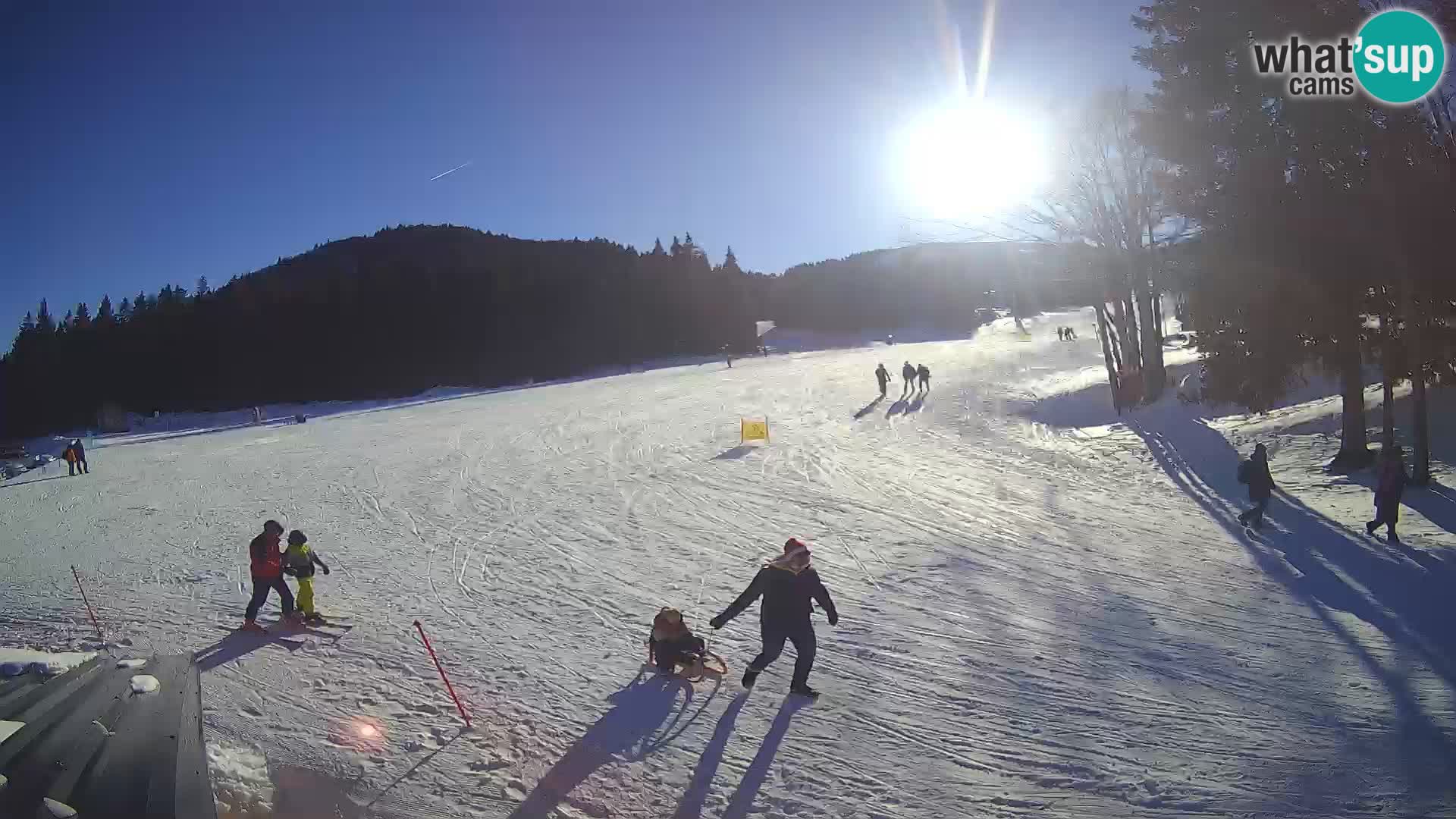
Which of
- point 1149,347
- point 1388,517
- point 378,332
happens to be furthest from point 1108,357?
point 378,332

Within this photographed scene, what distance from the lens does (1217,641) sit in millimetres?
7535

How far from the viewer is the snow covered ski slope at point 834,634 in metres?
5.25

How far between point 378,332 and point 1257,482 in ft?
245

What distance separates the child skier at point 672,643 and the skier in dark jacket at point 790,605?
29.5 inches

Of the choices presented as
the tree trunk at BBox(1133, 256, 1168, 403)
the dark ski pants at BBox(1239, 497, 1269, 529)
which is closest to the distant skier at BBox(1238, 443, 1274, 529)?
the dark ski pants at BBox(1239, 497, 1269, 529)

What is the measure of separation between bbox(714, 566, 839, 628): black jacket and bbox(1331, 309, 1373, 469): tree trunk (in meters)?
12.2

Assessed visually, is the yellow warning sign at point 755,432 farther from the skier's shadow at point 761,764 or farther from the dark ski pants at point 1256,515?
the skier's shadow at point 761,764

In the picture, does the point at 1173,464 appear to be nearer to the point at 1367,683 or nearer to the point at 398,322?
the point at 1367,683

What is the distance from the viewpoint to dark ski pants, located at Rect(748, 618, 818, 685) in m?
6.29

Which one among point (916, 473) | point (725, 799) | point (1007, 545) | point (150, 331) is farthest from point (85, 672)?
point (150, 331)

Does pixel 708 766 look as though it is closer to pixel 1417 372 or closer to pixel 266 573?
pixel 266 573

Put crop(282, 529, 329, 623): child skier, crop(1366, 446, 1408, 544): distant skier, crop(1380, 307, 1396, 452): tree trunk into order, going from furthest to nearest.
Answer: crop(1380, 307, 1396, 452): tree trunk, crop(1366, 446, 1408, 544): distant skier, crop(282, 529, 329, 623): child skier

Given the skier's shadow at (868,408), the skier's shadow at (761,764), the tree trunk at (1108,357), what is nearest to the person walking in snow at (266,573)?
the skier's shadow at (761,764)

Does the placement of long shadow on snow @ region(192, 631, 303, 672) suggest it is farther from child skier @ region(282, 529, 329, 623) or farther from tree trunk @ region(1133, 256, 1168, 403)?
tree trunk @ region(1133, 256, 1168, 403)
